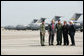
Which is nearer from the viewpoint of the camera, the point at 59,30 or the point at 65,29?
the point at 65,29

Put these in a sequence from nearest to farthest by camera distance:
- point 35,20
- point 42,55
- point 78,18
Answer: point 42,55
point 78,18
point 35,20

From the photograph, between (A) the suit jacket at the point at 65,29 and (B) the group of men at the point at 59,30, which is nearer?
(B) the group of men at the point at 59,30

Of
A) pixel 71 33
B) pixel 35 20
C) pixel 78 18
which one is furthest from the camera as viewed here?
pixel 35 20

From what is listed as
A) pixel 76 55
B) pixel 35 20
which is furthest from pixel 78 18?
pixel 76 55

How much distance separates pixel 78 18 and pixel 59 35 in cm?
9648

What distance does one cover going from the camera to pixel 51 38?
23516mm

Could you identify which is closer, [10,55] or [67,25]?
[10,55]

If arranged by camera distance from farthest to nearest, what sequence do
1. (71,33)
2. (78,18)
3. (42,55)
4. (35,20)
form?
(35,20) → (78,18) → (71,33) → (42,55)

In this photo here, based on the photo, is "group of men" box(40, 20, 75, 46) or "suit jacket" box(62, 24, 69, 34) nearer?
"group of men" box(40, 20, 75, 46)

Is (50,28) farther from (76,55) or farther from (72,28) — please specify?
(76,55)

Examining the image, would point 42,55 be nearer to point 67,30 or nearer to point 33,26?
point 67,30

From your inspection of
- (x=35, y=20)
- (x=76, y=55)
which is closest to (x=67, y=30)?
(x=76, y=55)

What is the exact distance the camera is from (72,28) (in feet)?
75.5

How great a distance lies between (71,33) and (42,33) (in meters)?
1.84
